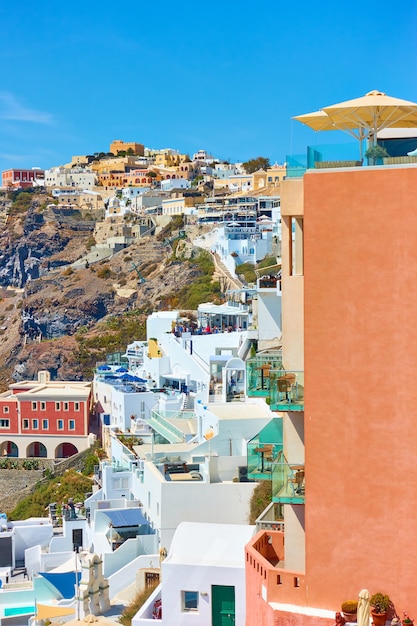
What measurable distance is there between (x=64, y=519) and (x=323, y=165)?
1900 centimetres

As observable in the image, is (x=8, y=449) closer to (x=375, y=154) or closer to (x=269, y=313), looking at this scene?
(x=269, y=313)

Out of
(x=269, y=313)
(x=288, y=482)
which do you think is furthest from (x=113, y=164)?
(x=288, y=482)

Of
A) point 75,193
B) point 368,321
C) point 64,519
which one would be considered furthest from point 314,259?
point 75,193

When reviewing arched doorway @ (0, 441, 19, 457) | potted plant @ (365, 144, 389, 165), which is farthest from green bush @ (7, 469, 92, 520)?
potted plant @ (365, 144, 389, 165)

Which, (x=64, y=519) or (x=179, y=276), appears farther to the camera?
(x=179, y=276)

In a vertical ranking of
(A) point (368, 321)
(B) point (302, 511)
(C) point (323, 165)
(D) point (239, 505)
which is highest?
(C) point (323, 165)

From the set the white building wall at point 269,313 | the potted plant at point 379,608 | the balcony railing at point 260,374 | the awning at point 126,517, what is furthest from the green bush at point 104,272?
the potted plant at point 379,608

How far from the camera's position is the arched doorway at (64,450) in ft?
144

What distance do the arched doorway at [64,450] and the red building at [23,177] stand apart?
9485 cm

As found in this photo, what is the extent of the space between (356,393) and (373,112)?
302cm

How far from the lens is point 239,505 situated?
61.7 ft

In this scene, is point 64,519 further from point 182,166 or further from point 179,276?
point 182,166

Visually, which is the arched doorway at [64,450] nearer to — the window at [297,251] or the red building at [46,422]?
the red building at [46,422]

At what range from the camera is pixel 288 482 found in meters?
10.6
